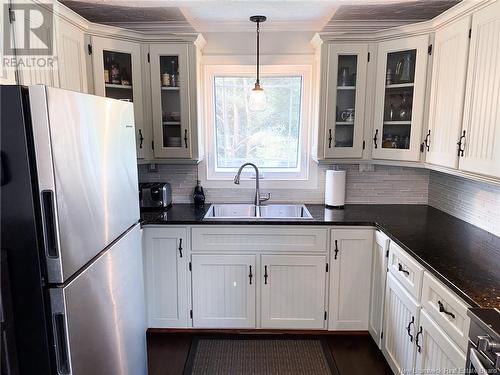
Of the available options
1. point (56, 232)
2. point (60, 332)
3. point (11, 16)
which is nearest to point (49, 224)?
point (56, 232)

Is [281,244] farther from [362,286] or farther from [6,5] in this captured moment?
[6,5]

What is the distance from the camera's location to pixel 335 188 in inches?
108

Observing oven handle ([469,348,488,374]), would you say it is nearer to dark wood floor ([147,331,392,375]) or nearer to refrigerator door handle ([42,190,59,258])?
dark wood floor ([147,331,392,375])

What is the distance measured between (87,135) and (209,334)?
1.86 m

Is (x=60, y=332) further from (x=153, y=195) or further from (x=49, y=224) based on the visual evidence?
(x=153, y=195)

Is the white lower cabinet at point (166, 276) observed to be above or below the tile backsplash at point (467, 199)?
below

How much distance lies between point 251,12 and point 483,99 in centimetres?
161

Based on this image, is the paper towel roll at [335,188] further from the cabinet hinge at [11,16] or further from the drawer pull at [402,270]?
the cabinet hinge at [11,16]

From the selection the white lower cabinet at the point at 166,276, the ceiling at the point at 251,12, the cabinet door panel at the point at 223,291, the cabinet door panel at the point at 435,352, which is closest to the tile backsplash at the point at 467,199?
the cabinet door panel at the point at 435,352

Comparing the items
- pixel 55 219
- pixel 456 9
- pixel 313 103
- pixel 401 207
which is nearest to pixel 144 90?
pixel 313 103

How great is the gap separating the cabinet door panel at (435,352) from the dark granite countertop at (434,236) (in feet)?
0.78

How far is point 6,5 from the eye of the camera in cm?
150

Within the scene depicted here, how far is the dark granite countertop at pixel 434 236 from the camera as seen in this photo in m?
1.41

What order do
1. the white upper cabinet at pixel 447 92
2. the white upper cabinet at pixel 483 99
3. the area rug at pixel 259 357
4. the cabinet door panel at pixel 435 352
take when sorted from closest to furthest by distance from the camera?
the cabinet door panel at pixel 435 352, the white upper cabinet at pixel 483 99, the white upper cabinet at pixel 447 92, the area rug at pixel 259 357
